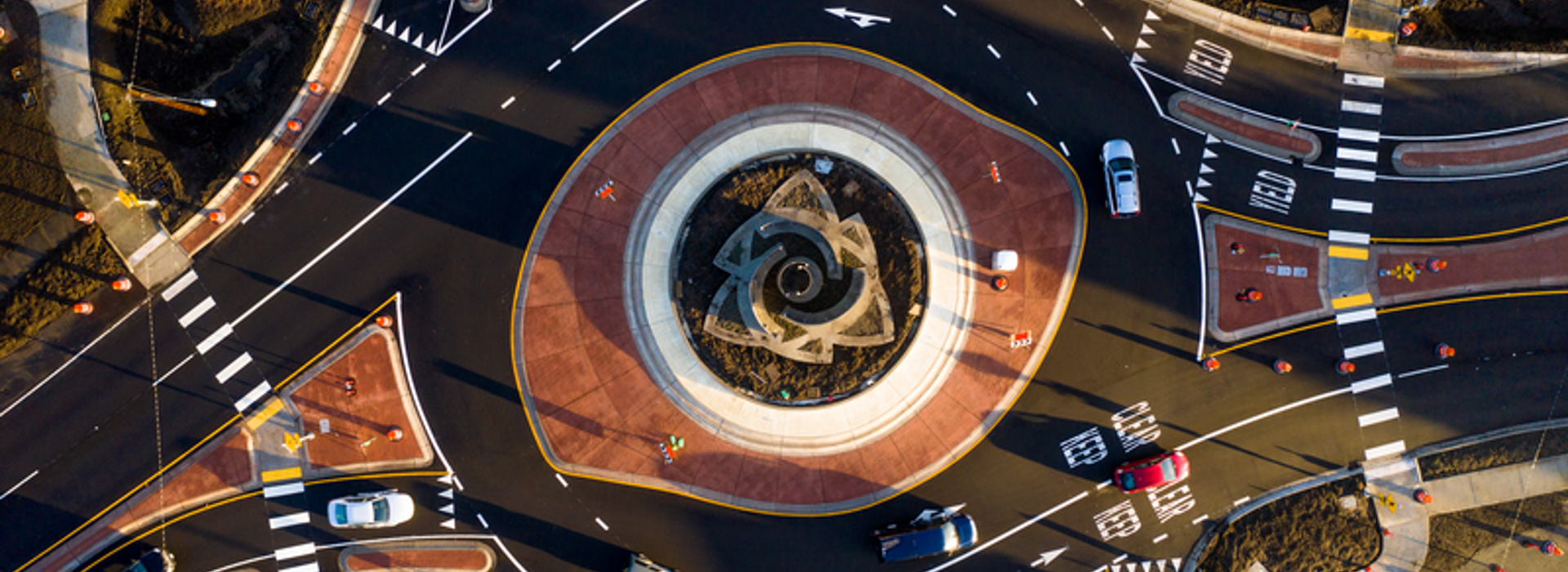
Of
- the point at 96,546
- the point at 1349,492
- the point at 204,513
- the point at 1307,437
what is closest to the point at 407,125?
the point at 204,513

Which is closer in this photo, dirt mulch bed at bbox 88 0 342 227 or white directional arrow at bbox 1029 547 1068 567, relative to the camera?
dirt mulch bed at bbox 88 0 342 227

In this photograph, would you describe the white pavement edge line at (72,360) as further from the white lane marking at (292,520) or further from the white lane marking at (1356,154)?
the white lane marking at (1356,154)

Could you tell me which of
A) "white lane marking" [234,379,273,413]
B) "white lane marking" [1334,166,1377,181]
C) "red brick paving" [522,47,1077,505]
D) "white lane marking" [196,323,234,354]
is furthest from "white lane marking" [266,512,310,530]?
"white lane marking" [1334,166,1377,181]

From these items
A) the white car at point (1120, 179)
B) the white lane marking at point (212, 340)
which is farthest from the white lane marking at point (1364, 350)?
the white lane marking at point (212, 340)

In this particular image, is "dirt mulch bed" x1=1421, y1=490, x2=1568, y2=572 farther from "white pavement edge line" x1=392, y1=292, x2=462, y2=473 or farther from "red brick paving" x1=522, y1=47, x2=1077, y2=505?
"white pavement edge line" x1=392, y1=292, x2=462, y2=473

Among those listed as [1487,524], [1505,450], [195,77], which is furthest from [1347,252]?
[195,77]

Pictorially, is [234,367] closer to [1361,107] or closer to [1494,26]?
[1361,107]
